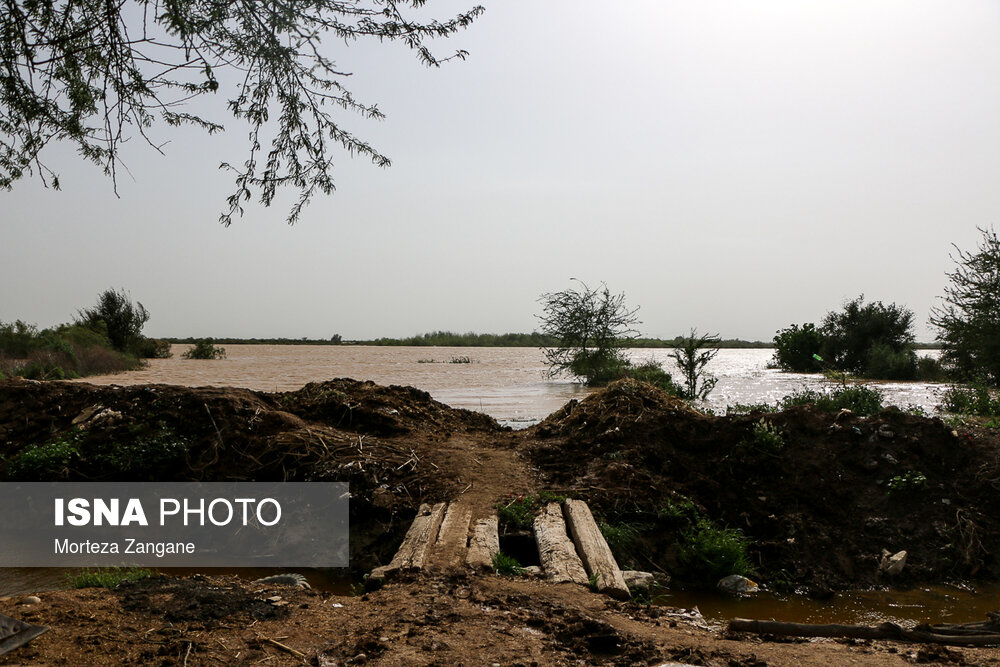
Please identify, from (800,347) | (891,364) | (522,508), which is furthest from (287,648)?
(800,347)

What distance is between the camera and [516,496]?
7.23m

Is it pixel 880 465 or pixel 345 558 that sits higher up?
pixel 880 465

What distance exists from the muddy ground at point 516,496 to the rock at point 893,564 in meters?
0.09

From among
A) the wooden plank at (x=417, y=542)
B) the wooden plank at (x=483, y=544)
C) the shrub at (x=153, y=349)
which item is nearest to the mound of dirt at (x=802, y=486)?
the wooden plank at (x=483, y=544)

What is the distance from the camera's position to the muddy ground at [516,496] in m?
3.55

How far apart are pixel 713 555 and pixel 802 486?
79.3 inches

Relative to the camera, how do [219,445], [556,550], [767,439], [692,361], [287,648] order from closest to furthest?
[287,648]
[556,550]
[767,439]
[219,445]
[692,361]

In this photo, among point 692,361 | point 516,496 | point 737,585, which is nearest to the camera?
point 737,585

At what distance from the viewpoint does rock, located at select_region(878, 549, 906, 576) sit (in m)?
6.30

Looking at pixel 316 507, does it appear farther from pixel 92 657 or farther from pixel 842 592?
pixel 842 592

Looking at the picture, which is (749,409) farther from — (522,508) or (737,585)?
(522,508)

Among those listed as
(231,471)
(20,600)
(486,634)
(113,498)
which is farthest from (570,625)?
(113,498)

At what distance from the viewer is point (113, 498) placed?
26.6 feet

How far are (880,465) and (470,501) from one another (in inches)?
186
